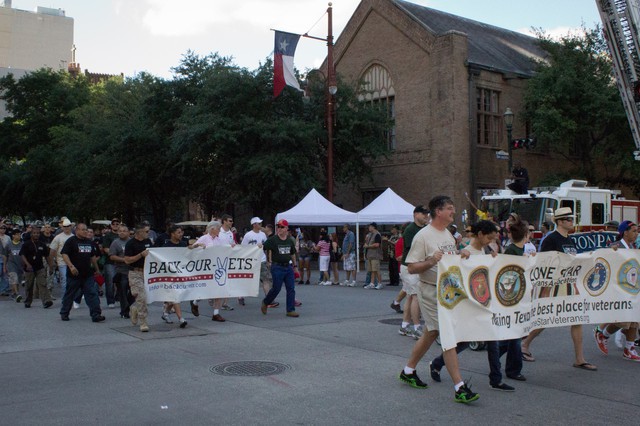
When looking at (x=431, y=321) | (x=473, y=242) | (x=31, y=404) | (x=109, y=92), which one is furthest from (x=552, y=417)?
(x=109, y=92)

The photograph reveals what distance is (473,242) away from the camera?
21.4 feet

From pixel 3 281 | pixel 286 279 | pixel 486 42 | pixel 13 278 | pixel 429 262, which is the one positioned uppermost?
pixel 486 42

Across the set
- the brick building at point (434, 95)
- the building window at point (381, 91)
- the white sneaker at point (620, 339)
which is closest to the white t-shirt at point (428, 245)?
the white sneaker at point (620, 339)

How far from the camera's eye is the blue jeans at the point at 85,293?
11375mm

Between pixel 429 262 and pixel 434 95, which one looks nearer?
pixel 429 262

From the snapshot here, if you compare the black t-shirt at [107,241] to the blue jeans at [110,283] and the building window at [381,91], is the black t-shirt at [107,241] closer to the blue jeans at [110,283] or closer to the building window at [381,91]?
the blue jeans at [110,283]

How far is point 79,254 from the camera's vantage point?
11.5 metres

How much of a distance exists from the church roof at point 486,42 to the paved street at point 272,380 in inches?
885

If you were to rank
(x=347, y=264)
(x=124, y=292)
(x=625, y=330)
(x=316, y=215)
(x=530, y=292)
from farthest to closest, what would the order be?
(x=316, y=215) < (x=347, y=264) < (x=124, y=292) < (x=625, y=330) < (x=530, y=292)

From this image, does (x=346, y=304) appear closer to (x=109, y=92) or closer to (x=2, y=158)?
(x=109, y=92)

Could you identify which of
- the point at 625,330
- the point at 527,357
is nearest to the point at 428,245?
the point at 527,357

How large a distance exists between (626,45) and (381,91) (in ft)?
51.7

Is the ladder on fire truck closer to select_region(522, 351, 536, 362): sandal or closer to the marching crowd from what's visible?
the marching crowd

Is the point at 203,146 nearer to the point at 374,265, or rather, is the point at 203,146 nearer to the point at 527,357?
the point at 374,265
